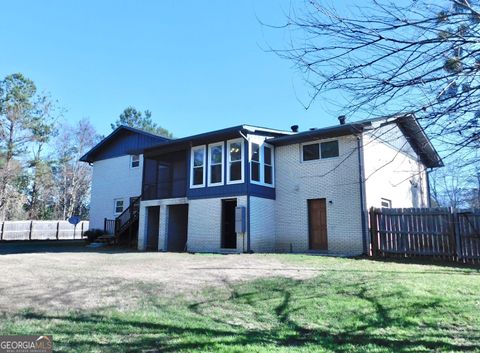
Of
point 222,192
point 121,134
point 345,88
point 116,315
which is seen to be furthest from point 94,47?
point 345,88

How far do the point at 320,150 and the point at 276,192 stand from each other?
2.68 m

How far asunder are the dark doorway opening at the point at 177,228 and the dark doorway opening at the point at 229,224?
259 centimetres

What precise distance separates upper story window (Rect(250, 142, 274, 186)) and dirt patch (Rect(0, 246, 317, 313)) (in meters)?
5.26

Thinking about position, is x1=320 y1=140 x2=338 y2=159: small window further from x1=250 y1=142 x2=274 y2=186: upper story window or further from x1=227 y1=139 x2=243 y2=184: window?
x1=227 y1=139 x2=243 y2=184: window

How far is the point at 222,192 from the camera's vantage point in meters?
17.3

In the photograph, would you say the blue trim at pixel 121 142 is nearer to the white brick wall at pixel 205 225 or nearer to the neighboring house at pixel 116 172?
the neighboring house at pixel 116 172

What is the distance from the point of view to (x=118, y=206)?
24.5 m

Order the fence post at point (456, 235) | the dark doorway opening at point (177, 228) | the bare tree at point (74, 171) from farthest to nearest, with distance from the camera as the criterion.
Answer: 1. the bare tree at point (74, 171)
2. the dark doorway opening at point (177, 228)
3. the fence post at point (456, 235)

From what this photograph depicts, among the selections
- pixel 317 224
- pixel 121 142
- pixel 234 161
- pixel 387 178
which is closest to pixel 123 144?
pixel 121 142

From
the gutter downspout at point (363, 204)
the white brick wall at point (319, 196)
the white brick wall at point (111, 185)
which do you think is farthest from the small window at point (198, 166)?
the gutter downspout at point (363, 204)

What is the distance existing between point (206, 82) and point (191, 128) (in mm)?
25014

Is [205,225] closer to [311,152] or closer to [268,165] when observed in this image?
[268,165]

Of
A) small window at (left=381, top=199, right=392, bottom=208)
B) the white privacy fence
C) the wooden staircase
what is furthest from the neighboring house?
small window at (left=381, top=199, right=392, bottom=208)

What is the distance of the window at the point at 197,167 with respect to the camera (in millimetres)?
18281
